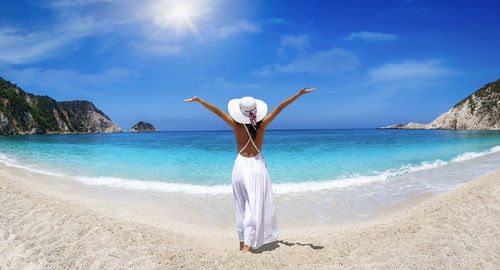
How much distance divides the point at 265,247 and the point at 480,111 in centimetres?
11385

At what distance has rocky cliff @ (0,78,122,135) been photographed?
81938 millimetres

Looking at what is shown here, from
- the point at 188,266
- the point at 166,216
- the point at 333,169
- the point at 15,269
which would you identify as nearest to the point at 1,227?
the point at 15,269

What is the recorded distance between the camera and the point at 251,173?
3615 mm

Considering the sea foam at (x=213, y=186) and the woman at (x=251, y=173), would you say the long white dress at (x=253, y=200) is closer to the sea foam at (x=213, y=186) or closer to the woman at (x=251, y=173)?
the woman at (x=251, y=173)

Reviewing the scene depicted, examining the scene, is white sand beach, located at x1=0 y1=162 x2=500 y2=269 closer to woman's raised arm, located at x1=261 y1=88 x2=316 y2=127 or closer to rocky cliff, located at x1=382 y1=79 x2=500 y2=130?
woman's raised arm, located at x1=261 y1=88 x2=316 y2=127

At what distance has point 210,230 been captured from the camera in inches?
220

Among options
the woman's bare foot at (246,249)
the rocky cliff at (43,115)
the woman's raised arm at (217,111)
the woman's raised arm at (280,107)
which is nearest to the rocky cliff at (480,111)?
the woman's raised arm at (280,107)

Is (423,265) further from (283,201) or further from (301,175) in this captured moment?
(301,175)

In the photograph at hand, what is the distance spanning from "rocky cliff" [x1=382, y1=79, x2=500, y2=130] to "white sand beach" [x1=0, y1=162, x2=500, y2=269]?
344ft

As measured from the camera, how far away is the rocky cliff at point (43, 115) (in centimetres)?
8194

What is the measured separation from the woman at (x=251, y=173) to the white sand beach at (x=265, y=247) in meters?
0.32

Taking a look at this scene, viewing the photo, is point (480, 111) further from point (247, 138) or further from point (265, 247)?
point (247, 138)

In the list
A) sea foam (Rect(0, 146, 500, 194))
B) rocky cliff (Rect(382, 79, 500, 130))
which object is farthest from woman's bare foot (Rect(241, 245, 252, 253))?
rocky cliff (Rect(382, 79, 500, 130))

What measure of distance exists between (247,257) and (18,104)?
4542 inches
